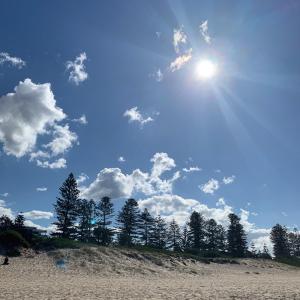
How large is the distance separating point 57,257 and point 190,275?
50.8 feet

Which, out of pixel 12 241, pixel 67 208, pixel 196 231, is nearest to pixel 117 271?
pixel 12 241

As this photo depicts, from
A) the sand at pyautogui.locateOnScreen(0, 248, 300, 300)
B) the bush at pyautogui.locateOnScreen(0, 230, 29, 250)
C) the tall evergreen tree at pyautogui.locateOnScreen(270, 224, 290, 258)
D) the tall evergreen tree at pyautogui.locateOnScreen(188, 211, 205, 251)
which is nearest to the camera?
the sand at pyautogui.locateOnScreen(0, 248, 300, 300)

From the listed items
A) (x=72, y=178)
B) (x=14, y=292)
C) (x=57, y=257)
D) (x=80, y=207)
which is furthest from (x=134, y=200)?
(x=14, y=292)

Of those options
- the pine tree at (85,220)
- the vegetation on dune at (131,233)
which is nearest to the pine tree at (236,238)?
the vegetation on dune at (131,233)

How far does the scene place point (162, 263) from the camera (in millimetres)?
47281

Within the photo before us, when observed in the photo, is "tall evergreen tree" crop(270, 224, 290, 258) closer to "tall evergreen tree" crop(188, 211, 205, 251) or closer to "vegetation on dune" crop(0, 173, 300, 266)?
"vegetation on dune" crop(0, 173, 300, 266)

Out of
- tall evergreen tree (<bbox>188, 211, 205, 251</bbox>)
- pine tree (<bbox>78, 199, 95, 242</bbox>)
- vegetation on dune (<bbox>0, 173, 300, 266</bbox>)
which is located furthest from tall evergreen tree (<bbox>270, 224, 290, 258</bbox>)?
pine tree (<bbox>78, 199, 95, 242</bbox>)

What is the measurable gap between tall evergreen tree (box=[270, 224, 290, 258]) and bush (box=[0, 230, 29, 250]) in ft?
316

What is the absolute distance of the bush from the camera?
41.8 m

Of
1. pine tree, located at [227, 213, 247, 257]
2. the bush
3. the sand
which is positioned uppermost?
pine tree, located at [227, 213, 247, 257]

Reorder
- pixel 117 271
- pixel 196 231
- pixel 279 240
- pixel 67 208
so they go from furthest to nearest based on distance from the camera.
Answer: pixel 279 240 → pixel 196 231 → pixel 67 208 → pixel 117 271

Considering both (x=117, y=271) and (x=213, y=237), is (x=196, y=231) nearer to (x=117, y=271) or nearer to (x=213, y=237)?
(x=213, y=237)

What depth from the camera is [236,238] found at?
101000 millimetres

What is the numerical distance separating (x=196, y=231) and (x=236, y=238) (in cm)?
1160
